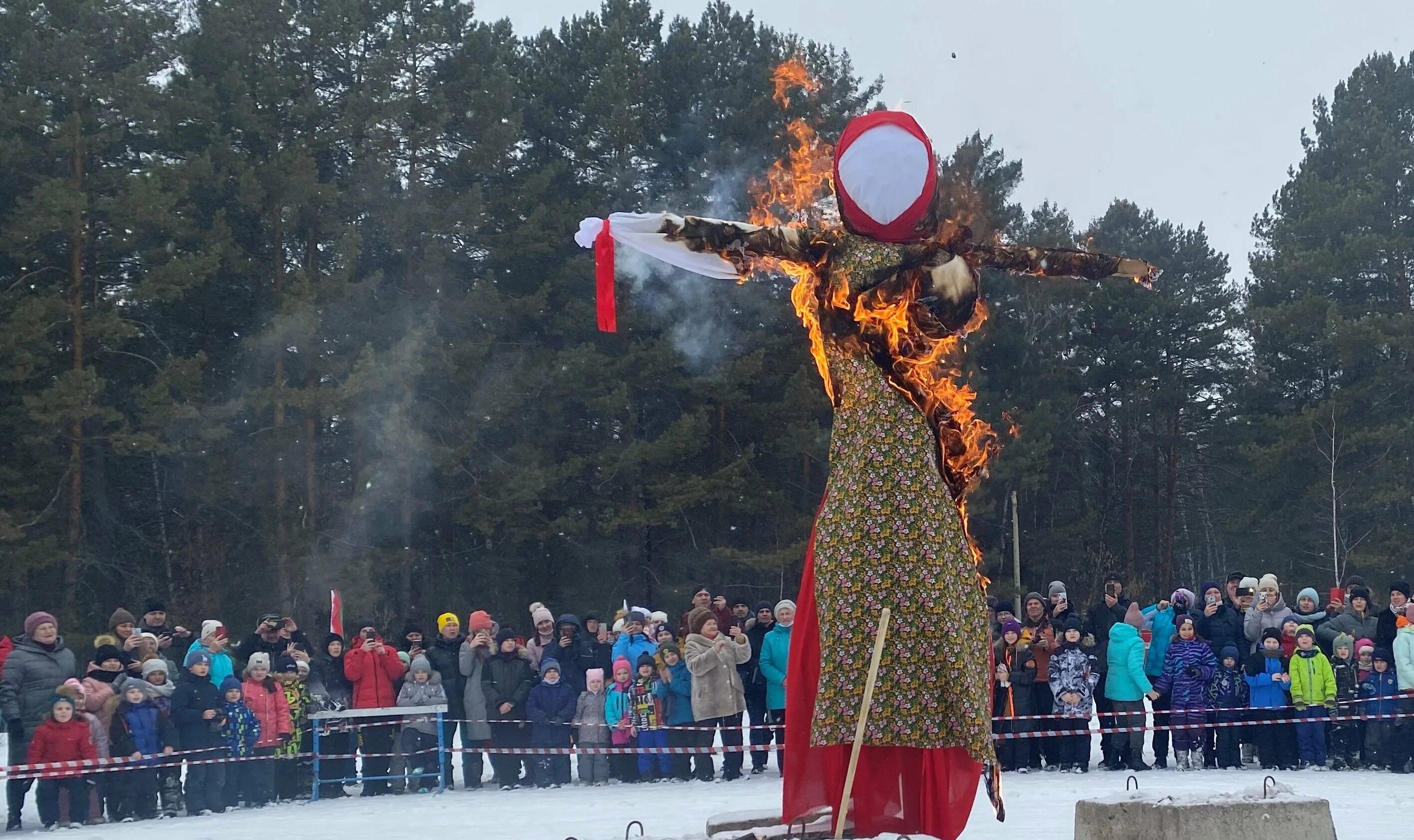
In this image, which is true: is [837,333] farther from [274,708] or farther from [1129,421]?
[1129,421]

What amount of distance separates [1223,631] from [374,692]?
7812 mm

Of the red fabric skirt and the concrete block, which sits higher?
the red fabric skirt

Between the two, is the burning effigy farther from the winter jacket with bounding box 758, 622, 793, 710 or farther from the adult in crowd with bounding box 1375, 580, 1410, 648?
the adult in crowd with bounding box 1375, 580, 1410, 648

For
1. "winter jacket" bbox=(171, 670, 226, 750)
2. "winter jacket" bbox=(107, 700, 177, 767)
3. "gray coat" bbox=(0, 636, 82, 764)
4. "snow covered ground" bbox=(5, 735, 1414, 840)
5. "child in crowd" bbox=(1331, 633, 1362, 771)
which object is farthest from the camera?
"child in crowd" bbox=(1331, 633, 1362, 771)

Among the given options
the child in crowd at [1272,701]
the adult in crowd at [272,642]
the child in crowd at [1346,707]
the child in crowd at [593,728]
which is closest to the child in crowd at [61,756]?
the adult in crowd at [272,642]

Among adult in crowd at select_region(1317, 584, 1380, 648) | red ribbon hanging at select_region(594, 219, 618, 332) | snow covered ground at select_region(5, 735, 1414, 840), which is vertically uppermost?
red ribbon hanging at select_region(594, 219, 618, 332)

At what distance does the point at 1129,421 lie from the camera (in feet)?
125

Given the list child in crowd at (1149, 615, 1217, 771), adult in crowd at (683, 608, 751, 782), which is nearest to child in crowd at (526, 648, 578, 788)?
adult in crowd at (683, 608, 751, 782)

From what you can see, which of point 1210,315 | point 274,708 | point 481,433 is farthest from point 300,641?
point 1210,315

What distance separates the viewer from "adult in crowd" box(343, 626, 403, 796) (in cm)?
1374

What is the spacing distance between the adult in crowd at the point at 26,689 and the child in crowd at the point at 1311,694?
10.4 m

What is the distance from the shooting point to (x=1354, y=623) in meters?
14.1

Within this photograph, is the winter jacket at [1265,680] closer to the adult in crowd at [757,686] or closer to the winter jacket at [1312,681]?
the winter jacket at [1312,681]

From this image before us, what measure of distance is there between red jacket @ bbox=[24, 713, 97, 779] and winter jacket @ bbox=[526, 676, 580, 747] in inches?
154
